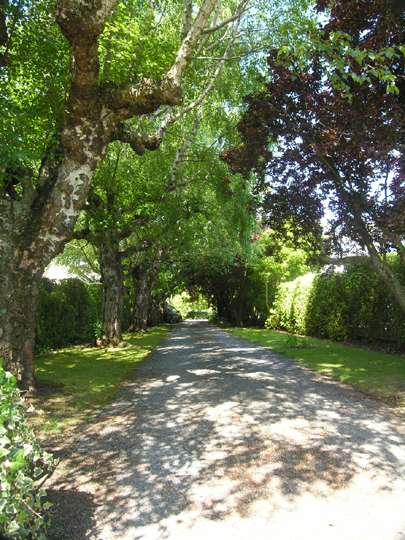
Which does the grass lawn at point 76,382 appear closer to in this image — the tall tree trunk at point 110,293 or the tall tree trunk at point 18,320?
the tall tree trunk at point 18,320

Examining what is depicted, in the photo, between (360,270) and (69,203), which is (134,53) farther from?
(360,270)

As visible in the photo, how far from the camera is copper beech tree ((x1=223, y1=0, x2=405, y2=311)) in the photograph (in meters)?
6.46

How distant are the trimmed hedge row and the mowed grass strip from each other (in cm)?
121

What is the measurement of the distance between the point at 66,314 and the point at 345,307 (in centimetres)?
1029

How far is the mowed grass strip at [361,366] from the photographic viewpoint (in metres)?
6.25

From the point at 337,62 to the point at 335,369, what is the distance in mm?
6202

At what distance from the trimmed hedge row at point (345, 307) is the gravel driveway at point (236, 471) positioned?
535cm

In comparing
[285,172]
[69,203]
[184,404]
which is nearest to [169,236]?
[285,172]

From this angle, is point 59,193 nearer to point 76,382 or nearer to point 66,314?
point 76,382

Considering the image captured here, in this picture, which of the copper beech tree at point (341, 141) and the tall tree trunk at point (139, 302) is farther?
the tall tree trunk at point (139, 302)

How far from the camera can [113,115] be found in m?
6.46

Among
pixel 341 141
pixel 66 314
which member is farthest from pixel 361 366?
pixel 66 314

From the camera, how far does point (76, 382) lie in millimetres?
7195

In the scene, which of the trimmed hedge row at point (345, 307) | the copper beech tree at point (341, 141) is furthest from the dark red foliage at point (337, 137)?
the trimmed hedge row at point (345, 307)
